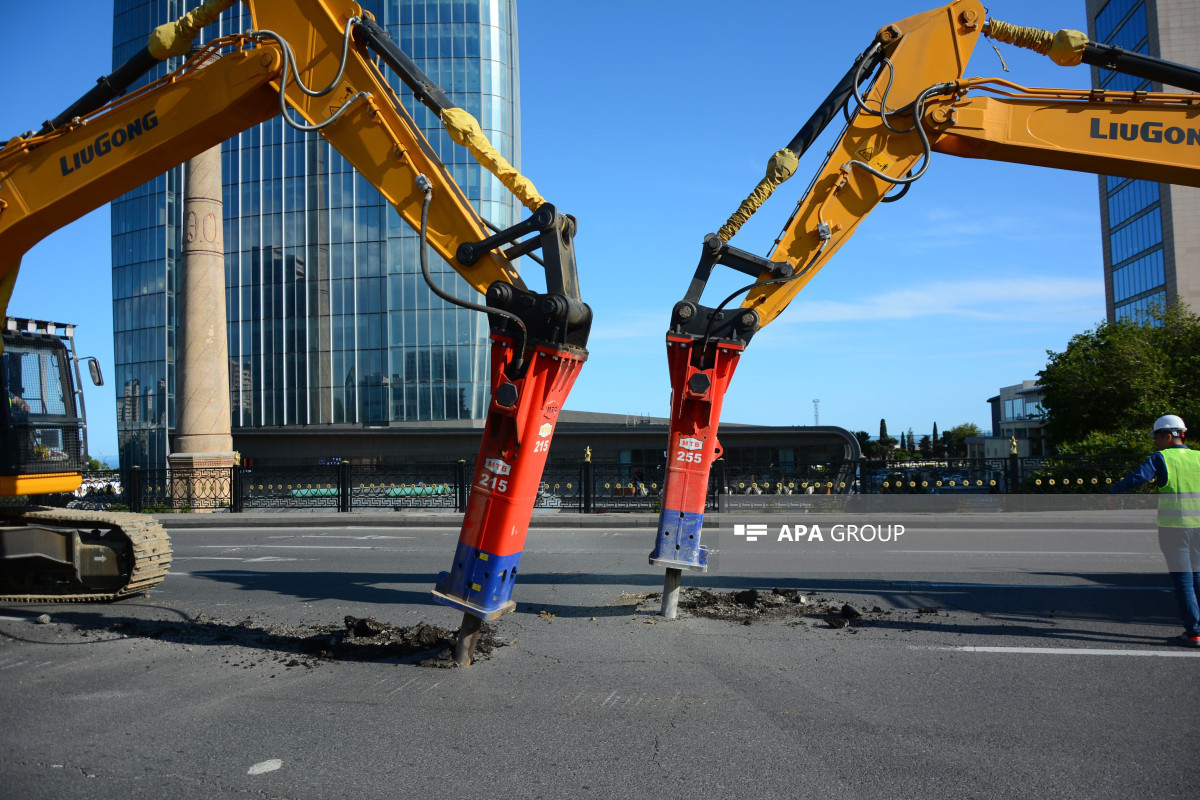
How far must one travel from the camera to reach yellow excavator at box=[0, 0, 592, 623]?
6.07 metres

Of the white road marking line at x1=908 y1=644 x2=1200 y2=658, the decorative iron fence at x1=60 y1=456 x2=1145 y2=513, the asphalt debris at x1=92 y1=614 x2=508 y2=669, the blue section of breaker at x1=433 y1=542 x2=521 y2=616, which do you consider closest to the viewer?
the blue section of breaker at x1=433 y1=542 x2=521 y2=616

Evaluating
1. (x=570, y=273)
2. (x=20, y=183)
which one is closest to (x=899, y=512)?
(x=570, y=273)

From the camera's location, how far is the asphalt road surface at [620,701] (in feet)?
13.9

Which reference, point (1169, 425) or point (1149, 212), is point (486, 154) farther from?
point (1149, 212)

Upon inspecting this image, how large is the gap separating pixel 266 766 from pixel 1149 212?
6269 cm

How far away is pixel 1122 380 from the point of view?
23922mm

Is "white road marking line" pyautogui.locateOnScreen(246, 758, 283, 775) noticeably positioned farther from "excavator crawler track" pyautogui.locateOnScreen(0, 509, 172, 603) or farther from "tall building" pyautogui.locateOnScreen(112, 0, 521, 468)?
"tall building" pyautogui.locateOnScreen(112, 0, 521, 468)

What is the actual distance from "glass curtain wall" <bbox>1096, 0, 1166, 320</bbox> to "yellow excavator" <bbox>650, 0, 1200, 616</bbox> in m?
49.7

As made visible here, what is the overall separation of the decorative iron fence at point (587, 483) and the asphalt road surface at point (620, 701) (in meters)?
9.68

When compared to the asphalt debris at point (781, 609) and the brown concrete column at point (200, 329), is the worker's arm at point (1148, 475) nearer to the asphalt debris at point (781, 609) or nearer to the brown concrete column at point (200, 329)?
the asphalt debris at point (781, 609)

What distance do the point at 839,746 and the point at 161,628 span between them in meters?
6.42

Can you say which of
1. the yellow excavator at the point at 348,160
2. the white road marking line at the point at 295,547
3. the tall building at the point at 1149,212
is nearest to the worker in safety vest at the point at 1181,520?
the yellow excavator at the point at 348,160

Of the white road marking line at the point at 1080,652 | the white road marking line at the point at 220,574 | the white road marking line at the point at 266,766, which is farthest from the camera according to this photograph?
the white road marking line at the point at 220,574

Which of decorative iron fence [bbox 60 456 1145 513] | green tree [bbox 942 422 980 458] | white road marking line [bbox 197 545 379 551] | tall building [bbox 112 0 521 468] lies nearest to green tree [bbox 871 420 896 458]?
green tree [bbox 942 422 980 458]
